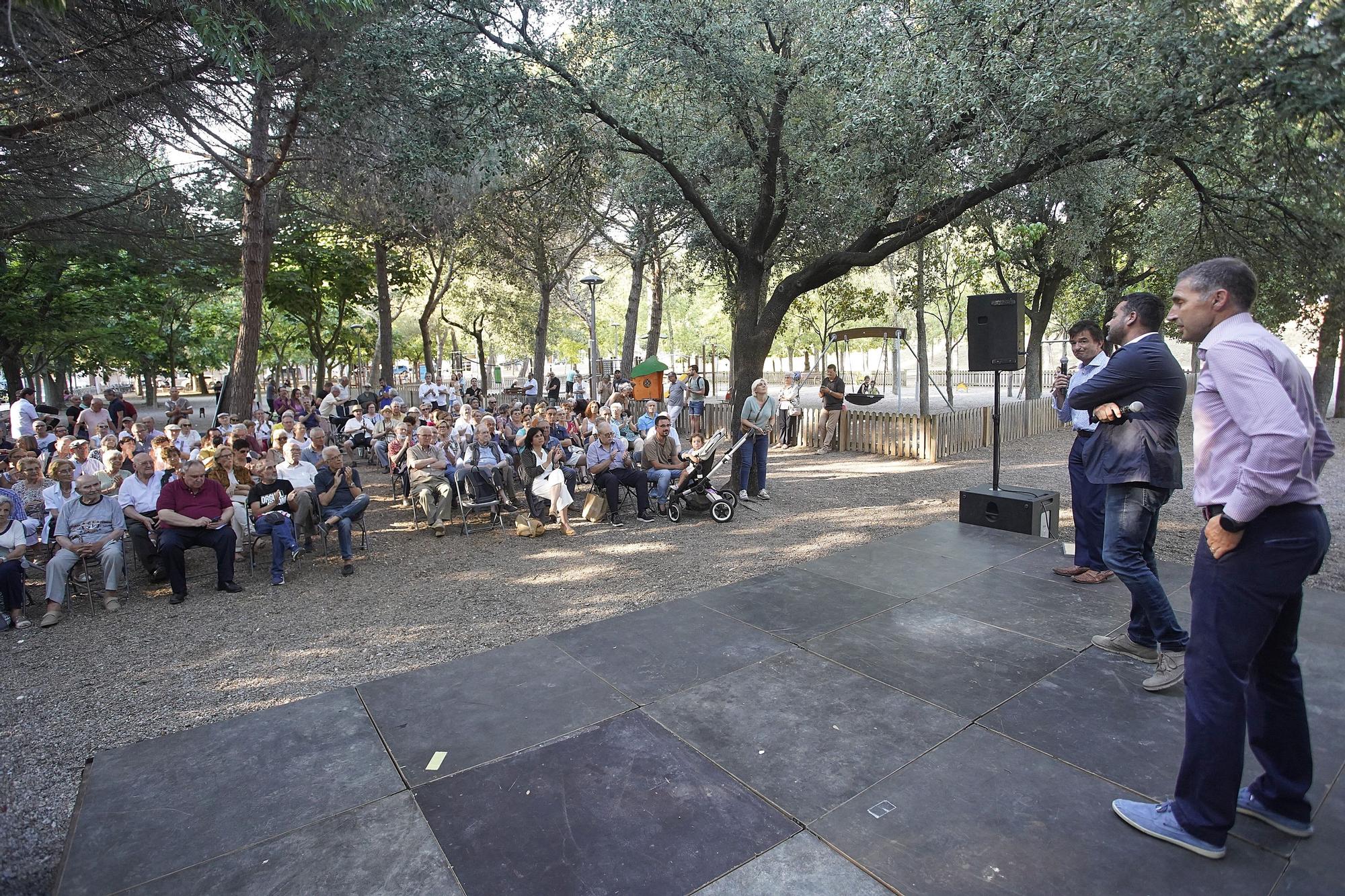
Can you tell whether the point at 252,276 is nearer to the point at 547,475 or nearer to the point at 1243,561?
the point at 547,475

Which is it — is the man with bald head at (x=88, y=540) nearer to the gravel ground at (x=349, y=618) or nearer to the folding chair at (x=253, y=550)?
the gravel ground at (x=349, y=618)

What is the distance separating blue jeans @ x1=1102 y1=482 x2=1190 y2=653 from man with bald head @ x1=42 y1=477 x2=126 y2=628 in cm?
722

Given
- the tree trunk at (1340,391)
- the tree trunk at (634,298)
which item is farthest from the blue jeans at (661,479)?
the tree trunk at (1340,391)

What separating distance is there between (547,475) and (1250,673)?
680cm

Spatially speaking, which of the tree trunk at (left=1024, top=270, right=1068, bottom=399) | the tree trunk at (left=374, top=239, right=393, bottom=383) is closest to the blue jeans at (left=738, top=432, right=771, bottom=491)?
the tree trunk at (left=1024, top=270, right=1068, bottom=399)

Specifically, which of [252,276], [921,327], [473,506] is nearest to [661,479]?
[473,506]

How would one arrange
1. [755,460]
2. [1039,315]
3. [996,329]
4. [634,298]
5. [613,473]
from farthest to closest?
[634,298] → [1039,315] → [755,460] → [613,473] → [996,329]

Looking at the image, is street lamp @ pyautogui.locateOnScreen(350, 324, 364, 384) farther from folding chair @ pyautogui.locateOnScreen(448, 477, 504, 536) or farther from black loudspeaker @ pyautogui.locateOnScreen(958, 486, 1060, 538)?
black loudspeaker @ pyautogui.locateOnScreen(958, 486, 1060, 538)

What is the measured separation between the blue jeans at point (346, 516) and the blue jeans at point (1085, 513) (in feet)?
20.3

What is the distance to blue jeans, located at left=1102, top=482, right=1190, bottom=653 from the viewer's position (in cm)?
370

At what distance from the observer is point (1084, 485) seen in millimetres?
5426

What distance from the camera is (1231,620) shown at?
92.6 inches

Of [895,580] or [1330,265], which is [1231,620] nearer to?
[895,580]

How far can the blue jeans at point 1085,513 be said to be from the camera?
17.4 ft
